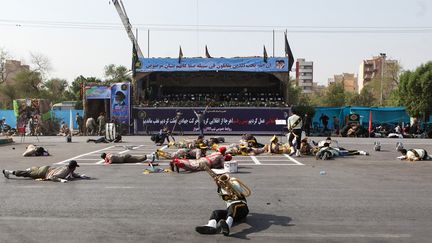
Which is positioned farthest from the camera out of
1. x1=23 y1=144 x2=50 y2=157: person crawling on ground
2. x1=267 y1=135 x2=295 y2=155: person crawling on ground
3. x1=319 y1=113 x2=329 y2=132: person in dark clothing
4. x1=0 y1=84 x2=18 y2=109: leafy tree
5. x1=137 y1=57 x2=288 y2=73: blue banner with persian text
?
x1=0 y1=84 x2=18 y2=109: leafy tree

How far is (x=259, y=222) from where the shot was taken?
7.46 meters

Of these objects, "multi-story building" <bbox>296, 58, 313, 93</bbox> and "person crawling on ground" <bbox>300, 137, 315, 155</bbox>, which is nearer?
"person crawling on ground" <bbox>300, 137, 315, 155</bbox>

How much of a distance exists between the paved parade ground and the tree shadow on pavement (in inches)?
0.6

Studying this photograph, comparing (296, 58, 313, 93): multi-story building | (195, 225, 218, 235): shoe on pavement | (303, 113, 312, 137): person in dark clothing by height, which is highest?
(296, 58, 313, 93): multi-story building

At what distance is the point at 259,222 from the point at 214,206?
1.43m

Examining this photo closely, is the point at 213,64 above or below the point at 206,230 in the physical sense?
above

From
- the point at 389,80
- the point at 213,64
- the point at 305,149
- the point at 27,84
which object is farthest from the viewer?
the point at 389,80

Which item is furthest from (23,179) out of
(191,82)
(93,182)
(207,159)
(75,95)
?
(75,95)

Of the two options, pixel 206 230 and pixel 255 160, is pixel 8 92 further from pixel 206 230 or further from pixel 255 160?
pixel 206 230

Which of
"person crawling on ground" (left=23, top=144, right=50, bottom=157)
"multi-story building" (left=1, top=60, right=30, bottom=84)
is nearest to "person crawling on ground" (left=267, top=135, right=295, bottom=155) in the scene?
"person crawling on ground" (left=23, top=144, right=50, bottom=157)

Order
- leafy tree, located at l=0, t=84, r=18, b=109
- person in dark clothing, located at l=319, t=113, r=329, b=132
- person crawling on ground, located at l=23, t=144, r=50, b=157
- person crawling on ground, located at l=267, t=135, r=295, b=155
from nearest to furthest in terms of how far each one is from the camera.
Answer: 1. person crawling on ground, located at l=23, t=144, r=50, b=157
2. person crawling on ground, located at l=267, t=135, r=295, b=155
3. person in dark clothing, located at l=319, t=113, r=329, b=132
4. leafy tree, located at l=0, t=84, r=18, b=109

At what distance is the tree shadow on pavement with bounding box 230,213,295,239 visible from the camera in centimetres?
680

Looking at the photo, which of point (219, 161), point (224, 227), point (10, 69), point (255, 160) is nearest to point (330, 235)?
point (224, 227)

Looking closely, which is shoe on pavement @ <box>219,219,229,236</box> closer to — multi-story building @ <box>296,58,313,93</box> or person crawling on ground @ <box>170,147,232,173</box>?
person crawling on ground @ <box>170,147,232,173</box>
